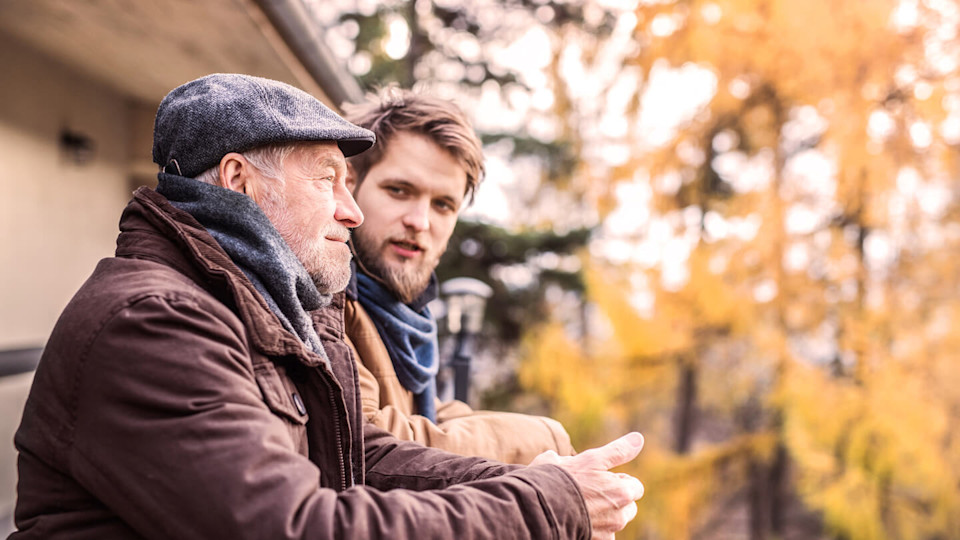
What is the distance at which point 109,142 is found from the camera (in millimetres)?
6371

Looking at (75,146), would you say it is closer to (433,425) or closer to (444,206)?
(444,206)

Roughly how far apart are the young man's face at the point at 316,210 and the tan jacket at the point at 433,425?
276 millimetres

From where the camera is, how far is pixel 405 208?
6.48 ft

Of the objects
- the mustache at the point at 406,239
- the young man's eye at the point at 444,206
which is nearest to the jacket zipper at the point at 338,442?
the mustache at the point at 406,239

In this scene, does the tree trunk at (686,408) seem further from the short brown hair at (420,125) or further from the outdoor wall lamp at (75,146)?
the short brown hair at (420,125)

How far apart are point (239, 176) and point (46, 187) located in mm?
4876

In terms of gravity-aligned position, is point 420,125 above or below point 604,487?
above

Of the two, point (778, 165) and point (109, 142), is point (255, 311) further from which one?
point (778, 165)

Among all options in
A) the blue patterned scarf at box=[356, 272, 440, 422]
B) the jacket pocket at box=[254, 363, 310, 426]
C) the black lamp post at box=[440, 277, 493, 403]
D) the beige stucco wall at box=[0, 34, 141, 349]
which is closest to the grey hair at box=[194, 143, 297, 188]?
the jacket pocket at box=[254, 363, 310, 426]

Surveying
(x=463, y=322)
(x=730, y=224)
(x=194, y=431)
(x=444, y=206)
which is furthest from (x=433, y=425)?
(x=730, y=224)

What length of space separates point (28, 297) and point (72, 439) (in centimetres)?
501

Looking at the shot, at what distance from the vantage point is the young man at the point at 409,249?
69.5 inches

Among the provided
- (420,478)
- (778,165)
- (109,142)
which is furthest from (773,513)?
(420,478)

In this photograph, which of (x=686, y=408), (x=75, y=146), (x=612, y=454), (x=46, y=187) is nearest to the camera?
(x=612, y=454)
